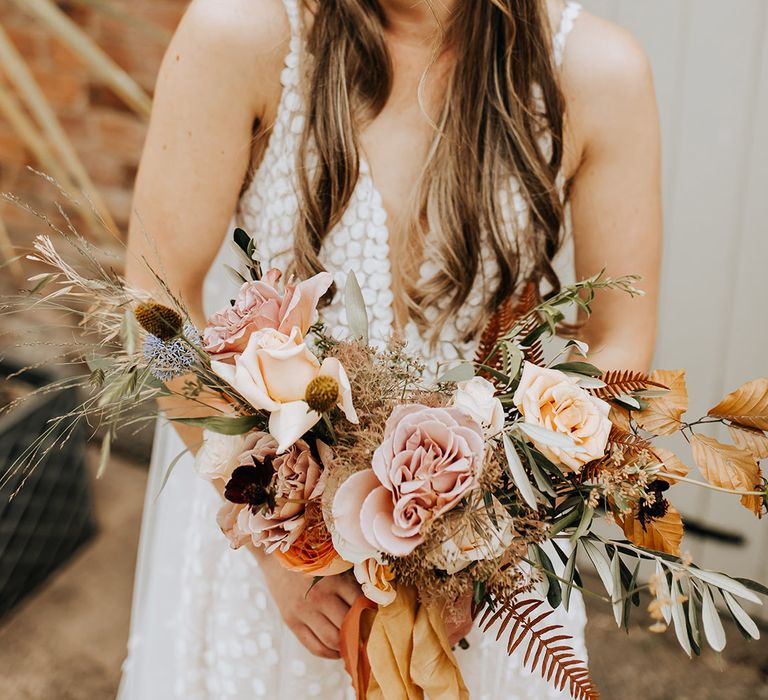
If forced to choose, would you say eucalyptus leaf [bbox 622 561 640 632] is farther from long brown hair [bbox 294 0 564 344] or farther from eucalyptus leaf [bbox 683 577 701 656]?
long brown hair [bbox 294 0 564 344]

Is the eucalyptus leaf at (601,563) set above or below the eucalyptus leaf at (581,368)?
below

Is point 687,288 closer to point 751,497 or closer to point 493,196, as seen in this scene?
point 493,196

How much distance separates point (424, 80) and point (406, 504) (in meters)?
0.61

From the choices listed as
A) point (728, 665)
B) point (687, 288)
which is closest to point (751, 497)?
point (687, 288)

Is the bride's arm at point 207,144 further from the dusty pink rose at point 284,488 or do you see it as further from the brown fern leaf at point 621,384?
the brown fern leaf at point 621,384

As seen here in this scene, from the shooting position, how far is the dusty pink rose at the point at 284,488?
643mm

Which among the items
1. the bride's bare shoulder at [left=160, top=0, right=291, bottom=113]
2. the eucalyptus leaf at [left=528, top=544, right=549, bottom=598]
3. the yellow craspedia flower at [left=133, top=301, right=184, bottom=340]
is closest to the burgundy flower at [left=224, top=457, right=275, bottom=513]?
the yellow craspedia flower at [left=133, top=301, right=184, bottom=340]

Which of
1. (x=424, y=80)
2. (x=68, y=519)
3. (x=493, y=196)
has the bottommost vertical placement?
(x=68, y=519)

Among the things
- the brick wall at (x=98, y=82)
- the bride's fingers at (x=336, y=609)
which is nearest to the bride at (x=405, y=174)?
the bride's fingers at (x=336, y=609)

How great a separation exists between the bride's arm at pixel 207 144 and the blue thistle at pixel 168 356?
28 cm

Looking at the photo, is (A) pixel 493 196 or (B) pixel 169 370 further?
(A) pixel 493 196

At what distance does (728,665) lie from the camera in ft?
6.37

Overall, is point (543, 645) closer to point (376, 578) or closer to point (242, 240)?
point (376, 578)

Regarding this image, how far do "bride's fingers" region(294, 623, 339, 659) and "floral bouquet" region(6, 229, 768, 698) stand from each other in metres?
0.15
